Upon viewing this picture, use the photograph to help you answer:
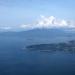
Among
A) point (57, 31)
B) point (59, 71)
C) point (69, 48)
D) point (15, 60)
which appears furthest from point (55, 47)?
point (57, 31)

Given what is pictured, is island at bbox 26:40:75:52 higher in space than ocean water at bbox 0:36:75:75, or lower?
higher

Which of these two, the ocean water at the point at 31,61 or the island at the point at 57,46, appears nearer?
the ocean water at the point at 31,61

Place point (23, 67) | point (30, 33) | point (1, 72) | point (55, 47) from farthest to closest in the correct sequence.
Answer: point (30, 33) → point (55, 47) → point (23, 67) → point (1, 72)

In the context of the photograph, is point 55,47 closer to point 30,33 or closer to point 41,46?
point 41,46

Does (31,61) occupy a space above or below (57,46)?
below

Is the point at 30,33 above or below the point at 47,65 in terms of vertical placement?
above

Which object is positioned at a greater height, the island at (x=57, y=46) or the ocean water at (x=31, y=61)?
the island at (x=57, y=46)

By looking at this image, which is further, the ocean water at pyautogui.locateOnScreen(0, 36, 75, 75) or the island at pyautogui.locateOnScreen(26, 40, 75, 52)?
the island at pyautogui.locateOnScreen(26, 40, 75, 52)

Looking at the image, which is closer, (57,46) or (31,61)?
(57,46)
